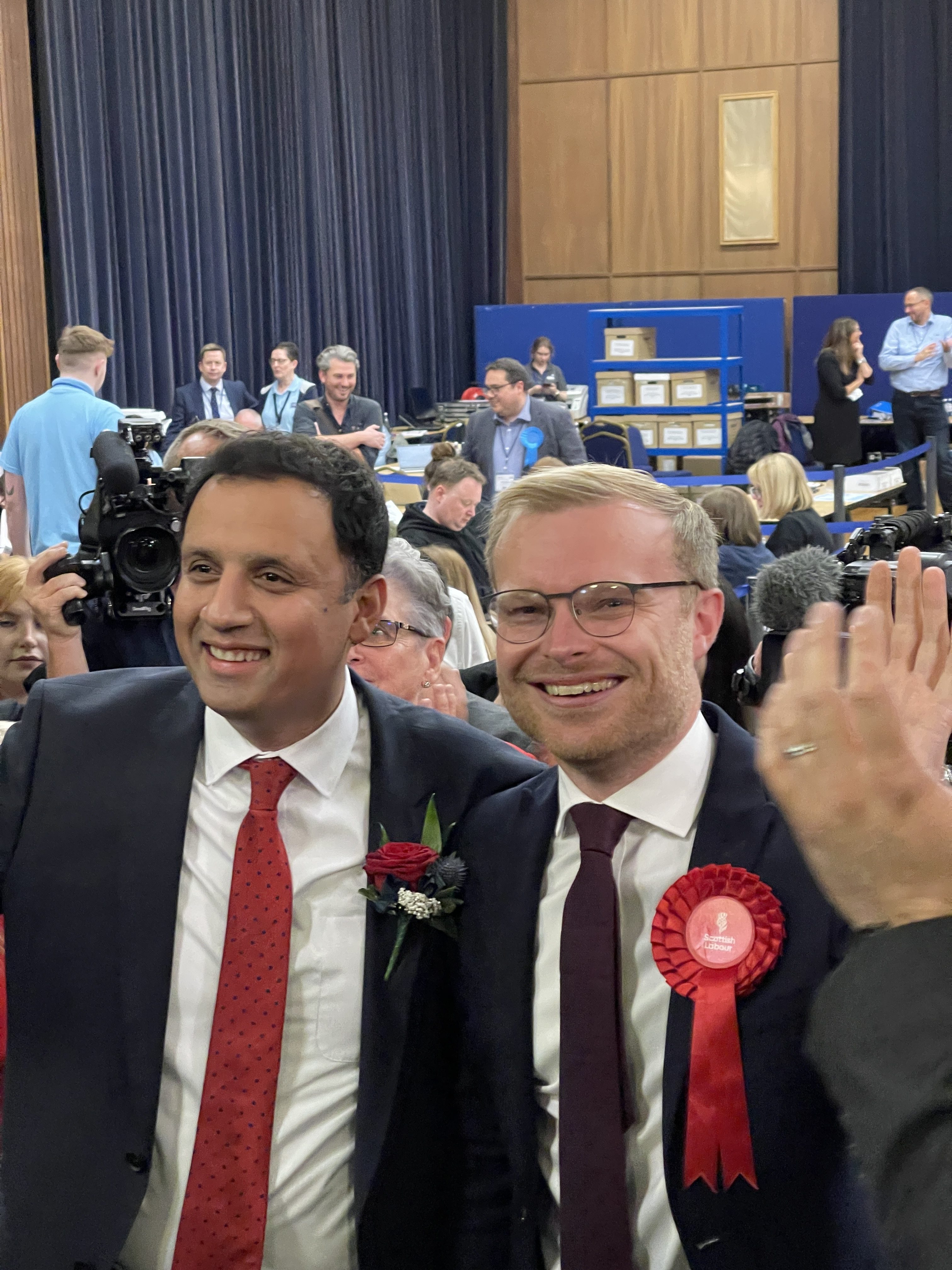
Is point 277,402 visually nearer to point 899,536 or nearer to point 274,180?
point 274,180

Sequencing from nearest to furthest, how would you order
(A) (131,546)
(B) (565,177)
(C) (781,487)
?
(A) (131,546)
(C) (781,487)
(B) (565,177)

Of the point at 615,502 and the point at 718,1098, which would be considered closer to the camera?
the point at 718,1098

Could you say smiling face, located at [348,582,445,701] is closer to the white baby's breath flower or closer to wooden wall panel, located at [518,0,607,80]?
the white baby's breath flower

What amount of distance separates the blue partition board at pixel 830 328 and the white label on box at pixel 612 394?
3.35 meters

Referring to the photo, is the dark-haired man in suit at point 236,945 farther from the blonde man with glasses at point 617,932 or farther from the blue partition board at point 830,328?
the blue partition board at point 830,328

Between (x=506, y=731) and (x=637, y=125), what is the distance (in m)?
13.3

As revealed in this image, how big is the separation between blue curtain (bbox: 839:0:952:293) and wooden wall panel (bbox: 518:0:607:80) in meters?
2.46

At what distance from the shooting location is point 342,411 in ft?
27.5

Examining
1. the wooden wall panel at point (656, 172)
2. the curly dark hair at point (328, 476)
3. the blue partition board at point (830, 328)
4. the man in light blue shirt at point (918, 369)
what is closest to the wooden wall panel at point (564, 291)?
the wooden wall panel at point (656, 172)

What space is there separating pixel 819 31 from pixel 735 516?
1098 centimetres

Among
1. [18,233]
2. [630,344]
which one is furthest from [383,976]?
[630,344]

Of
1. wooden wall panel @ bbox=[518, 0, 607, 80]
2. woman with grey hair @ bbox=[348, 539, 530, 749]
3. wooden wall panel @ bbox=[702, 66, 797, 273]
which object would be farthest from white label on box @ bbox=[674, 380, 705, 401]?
woman with grey hair @ bbox=[348, 539, 530, 749]

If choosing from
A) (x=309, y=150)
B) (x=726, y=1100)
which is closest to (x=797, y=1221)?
(x=726, y=1100)

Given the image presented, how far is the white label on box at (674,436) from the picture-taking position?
10.2 metres
